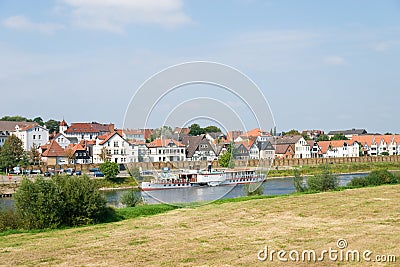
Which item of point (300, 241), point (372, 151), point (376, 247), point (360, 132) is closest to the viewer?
point (376, 247)

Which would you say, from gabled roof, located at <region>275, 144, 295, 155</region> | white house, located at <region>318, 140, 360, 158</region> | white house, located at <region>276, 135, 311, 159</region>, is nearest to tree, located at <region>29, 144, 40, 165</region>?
gabled roof, located at <region>275, 144, 295, 155</region>

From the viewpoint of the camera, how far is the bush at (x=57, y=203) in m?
15.3

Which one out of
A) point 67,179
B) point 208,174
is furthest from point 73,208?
point 208,174

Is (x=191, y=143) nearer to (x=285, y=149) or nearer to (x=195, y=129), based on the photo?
(x=195, y=129)

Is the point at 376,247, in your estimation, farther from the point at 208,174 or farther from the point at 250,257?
the point at 208,174

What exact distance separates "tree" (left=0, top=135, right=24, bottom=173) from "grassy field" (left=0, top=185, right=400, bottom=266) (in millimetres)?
41442

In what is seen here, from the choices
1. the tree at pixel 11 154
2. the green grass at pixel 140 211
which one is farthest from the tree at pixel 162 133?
the tree at pixel 11 154

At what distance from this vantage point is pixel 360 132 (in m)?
130

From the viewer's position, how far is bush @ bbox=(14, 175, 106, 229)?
1527 cm

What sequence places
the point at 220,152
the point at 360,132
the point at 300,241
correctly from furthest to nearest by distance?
the point at 360,132, the point at 220,152, the point at 300,241

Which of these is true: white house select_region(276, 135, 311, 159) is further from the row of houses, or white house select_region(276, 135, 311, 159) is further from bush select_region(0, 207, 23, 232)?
bush select_region(0, 207, 23, 232)

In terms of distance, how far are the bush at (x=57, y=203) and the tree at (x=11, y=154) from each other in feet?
138

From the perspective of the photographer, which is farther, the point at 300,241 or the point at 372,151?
the point at 372,151

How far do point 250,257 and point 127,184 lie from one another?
37632 millimetres
